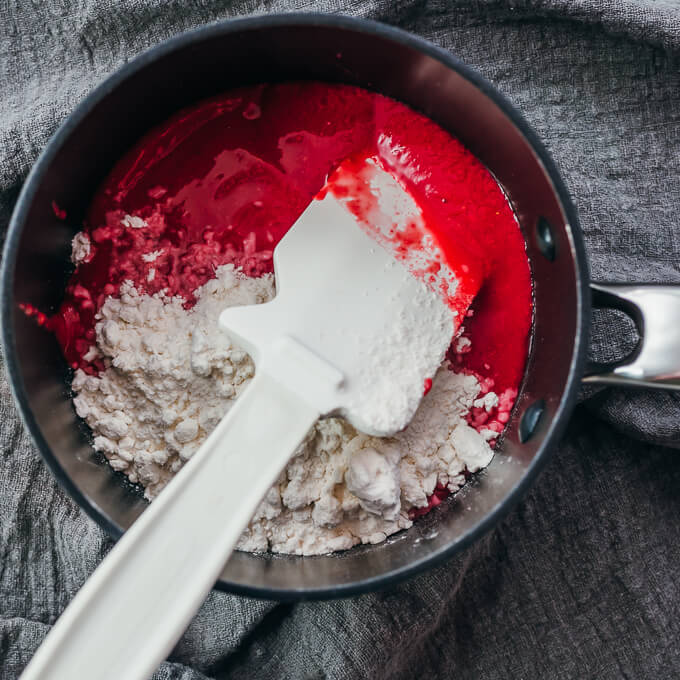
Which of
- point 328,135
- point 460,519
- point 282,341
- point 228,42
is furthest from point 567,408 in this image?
point 228,42

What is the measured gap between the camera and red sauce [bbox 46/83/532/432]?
3.28ft

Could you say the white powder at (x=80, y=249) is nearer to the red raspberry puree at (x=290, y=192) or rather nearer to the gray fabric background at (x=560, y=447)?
the red raspberry puree at (x=290, y=192)

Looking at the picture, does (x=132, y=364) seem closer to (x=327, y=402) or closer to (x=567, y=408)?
(x=327, y=402)

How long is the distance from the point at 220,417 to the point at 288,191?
322mm

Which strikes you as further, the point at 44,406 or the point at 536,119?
the point at 536,119

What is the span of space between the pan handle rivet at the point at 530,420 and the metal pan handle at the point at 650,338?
84 millimetres

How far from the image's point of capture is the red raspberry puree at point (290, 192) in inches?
39.4

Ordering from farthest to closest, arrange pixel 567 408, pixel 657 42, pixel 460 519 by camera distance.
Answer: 1. pixel 657 42
2. pixel 460 519
3. pixel 567 408

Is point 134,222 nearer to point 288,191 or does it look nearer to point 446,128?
point 288,191

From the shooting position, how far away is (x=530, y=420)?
962 millimetres

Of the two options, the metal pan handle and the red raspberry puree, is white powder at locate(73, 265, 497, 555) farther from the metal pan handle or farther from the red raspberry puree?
the metal pan handle

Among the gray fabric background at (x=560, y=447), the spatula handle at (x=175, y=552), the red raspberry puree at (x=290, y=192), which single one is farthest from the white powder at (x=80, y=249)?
the spatula handle at (x=175, y=552)

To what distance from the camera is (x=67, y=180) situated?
93 cm

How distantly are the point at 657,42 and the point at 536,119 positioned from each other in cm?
21
